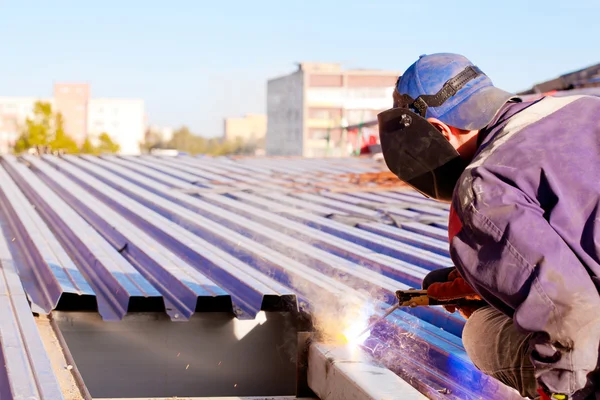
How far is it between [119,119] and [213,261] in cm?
12789

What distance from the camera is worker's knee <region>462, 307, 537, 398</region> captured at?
270 cm

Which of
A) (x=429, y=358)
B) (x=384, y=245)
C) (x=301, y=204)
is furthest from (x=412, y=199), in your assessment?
(x=429, y=358)

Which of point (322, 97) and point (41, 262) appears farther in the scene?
point (322, 97)

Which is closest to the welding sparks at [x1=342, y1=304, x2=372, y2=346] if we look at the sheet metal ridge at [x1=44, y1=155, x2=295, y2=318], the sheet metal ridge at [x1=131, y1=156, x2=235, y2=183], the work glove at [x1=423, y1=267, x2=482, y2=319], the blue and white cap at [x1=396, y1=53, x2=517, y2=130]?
the sheet metal ridge at [x1=44, y1=155, x2=295, y2=318]

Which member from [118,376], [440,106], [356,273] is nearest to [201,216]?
[356,273]

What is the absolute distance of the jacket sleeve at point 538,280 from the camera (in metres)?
2.26

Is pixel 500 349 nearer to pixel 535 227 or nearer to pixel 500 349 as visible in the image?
pixel 500 349

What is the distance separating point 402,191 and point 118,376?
575 cm

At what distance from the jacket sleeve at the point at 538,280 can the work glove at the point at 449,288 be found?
582 mm

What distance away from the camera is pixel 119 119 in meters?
128

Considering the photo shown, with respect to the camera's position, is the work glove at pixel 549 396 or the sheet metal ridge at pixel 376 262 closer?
the work glove at pixel 549 396

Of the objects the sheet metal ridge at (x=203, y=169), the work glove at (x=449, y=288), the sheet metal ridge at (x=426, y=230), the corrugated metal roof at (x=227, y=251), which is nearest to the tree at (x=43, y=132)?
the sheet metal ridge at (x=203, y=169)

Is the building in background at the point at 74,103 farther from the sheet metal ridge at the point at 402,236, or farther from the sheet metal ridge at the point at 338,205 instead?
the sheet metal ridge at the point at 402,236

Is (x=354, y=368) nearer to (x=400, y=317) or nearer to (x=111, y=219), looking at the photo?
(x=400, y=317)
